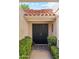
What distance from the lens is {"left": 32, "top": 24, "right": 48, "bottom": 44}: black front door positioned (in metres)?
20.1

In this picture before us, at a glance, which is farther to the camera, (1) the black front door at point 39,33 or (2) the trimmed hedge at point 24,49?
(1) the black front door at point 39,33

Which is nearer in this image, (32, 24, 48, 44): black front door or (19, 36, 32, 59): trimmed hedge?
(19, 36, 32, 59): trimmed hedge

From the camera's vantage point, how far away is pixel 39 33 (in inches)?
801

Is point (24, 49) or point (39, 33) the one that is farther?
point (39, 33)

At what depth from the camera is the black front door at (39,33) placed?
20094mm

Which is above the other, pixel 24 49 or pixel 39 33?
pixel 39 33
